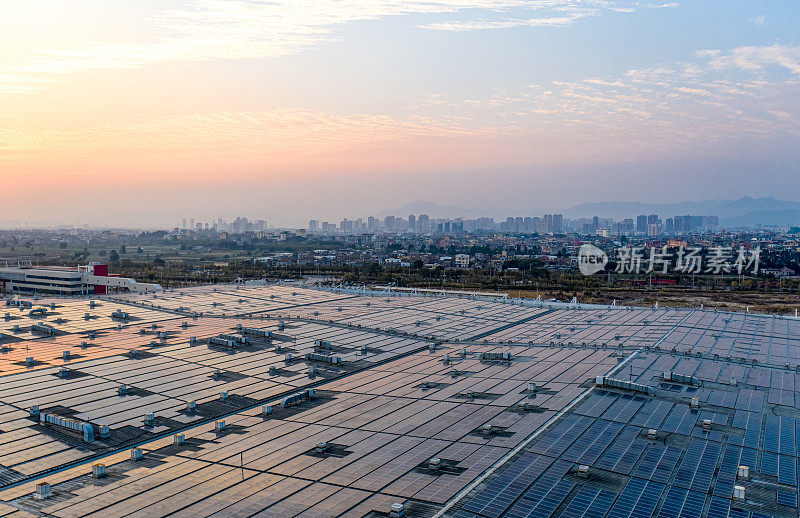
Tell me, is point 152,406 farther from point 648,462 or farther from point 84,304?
point 84,304

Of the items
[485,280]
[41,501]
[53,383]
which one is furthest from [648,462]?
[485,280]

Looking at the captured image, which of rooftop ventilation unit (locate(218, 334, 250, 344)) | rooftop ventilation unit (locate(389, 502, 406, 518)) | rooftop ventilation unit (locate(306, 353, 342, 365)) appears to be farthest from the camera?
rooftop ventilation unit (locate(218, 334, 250, 344))

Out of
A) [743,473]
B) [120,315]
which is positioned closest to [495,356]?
[743,473]

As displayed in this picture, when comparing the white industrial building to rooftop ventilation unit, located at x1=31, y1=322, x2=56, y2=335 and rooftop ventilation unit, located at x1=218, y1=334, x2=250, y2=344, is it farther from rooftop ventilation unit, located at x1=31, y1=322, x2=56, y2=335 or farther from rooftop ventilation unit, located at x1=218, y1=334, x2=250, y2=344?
rooftop ventilation unit, located at x1=218, y1=334, x2=250, y2=344

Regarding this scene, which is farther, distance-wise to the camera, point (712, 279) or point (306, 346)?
point (712, 279)

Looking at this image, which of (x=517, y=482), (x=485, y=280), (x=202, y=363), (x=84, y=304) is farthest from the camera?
(x=485, y=280)

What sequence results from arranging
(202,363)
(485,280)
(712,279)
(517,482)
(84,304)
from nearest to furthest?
(517,482) < (202,363) < (84,304) < (485,280) < (712,279)

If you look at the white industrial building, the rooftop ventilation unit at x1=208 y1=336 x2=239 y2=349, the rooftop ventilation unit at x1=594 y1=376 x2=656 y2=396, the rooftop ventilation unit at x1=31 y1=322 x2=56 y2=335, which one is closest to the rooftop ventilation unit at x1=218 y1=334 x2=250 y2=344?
the rooftop ventilation unit at x1=208 y1=336 x2=239 y2=349

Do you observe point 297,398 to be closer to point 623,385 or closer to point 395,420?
point 395,420
